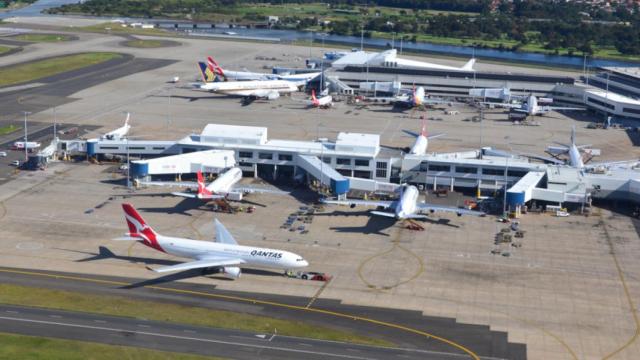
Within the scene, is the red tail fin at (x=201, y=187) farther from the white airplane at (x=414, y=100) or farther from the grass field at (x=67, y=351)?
the white airplane at (x=414, y=100)

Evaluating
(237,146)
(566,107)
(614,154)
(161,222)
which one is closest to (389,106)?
(566,107)

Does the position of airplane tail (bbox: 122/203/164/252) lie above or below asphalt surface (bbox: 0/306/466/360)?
above

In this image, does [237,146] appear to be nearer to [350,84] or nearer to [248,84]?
[248,84]

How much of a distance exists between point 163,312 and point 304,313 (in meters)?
11.9

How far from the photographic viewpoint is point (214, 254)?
79500 mm

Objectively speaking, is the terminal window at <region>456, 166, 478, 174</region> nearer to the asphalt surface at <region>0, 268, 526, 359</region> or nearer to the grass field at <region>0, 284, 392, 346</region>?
the asphalt surface at <region>0, 268, 526, 359</region>

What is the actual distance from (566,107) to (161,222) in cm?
11107

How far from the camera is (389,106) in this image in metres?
177

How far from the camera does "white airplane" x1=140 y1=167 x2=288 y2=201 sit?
3878 inches

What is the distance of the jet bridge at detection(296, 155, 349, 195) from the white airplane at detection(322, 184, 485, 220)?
8.81 ft

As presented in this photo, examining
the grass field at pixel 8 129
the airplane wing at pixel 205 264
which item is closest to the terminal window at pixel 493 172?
the airplane wing at pixel 205 264

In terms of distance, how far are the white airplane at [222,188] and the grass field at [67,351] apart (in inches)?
1358

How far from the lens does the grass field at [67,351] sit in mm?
62188

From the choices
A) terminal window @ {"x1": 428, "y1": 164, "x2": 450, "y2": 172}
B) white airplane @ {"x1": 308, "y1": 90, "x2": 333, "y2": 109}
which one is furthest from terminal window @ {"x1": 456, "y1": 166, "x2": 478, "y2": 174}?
white airplane @ {"x1": 308, "y1": 90, "x2": 333, "y2": 109}
